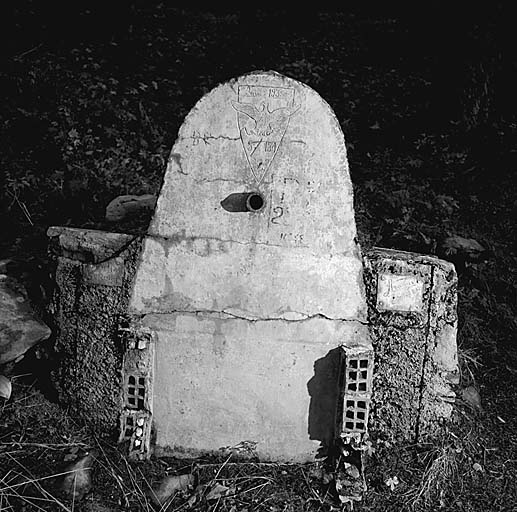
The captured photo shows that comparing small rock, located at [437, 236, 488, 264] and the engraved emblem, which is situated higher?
the engraved emblem

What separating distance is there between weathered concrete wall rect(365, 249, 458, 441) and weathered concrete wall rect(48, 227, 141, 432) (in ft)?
4.16

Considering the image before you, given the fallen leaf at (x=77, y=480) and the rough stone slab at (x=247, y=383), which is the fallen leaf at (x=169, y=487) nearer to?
the rough stone slab at (x=247, y=383)

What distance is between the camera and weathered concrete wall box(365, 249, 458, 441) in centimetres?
329

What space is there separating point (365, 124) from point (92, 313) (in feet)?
13.4

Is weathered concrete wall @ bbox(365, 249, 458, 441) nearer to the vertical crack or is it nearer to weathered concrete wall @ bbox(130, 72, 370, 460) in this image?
the vertical crack

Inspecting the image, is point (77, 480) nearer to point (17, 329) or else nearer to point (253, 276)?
point (17, 329)

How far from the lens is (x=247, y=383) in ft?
11.1

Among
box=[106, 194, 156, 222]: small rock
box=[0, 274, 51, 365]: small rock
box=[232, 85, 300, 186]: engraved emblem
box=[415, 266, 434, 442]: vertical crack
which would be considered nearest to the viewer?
box=[232, 85, 300, 186]: engraved emblem

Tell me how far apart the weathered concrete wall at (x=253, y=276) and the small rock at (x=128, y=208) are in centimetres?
131

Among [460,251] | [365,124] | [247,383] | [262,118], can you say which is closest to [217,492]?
[247,383]

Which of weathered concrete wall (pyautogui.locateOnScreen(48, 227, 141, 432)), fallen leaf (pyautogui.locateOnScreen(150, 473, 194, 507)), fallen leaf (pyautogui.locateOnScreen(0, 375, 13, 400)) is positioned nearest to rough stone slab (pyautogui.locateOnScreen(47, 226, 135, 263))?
weathered concrete wall (pyautogui.locateOnScreen(48, 227, 141, 432))

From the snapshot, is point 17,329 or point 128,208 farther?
point 128,208

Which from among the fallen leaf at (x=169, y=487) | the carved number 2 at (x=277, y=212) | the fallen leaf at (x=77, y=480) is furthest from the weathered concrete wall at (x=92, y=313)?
the carved number 2 at (x=277, y=212)

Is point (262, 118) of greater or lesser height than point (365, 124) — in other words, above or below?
above
